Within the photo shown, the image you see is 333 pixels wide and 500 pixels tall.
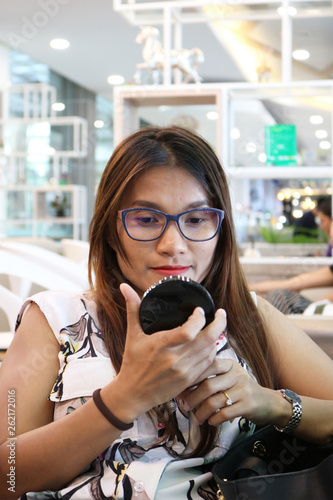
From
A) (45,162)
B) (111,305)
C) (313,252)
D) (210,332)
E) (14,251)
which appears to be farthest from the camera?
(45,162)

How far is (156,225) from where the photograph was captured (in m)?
0.89

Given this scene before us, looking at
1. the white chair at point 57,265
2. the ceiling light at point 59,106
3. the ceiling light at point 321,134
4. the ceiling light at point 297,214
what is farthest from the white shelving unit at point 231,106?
Result: the ceiling light at point 59,106

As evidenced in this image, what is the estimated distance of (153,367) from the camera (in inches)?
26.1

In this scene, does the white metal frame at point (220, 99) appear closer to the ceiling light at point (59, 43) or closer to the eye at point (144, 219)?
the eye at point (144, 219)

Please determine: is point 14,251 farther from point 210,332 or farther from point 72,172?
point 72,172

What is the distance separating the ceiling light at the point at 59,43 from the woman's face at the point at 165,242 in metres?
7.25

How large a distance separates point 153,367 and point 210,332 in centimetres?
7

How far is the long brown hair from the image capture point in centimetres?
92

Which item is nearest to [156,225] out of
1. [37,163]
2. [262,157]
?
[262,157]

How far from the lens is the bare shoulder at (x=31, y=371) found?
825 millimetres

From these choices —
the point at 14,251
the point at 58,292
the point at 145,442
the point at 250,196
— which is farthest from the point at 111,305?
the point at 250,196

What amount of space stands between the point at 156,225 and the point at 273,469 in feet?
1.24

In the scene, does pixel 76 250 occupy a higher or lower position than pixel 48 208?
lower

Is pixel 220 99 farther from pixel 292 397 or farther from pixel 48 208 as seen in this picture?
pixel 48 208
